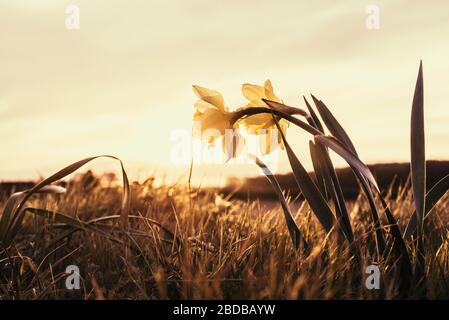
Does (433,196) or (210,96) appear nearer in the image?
(210,96)

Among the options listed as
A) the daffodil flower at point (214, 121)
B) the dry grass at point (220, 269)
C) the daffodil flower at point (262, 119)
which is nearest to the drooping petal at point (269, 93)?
the daffodil flower at point (262, 119)

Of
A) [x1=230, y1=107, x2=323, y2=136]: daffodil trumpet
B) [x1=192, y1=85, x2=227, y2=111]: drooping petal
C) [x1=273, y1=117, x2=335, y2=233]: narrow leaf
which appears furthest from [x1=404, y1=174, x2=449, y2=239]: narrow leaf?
[x1=192, y1=85, x2=227, y2=111]: drooping petal

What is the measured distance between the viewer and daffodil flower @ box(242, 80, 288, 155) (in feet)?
5.31

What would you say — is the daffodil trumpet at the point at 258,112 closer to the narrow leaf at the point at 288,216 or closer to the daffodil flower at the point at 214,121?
the daffodil flower at the point at 214,121

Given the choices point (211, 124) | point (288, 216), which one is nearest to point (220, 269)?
point (288, 216)

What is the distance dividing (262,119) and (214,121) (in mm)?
144

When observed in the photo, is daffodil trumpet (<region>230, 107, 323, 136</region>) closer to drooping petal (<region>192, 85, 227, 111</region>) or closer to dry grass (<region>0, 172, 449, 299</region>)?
drooping petal (<region>192, 85, 227, 111</region>)

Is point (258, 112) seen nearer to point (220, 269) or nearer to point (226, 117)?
point (226, 117)

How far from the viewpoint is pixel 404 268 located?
5.13 feet

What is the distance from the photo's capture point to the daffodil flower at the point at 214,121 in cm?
158

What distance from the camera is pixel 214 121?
62.2 inches

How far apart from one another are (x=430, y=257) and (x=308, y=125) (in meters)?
0.55

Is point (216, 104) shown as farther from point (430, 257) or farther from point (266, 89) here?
point (430, 257)
